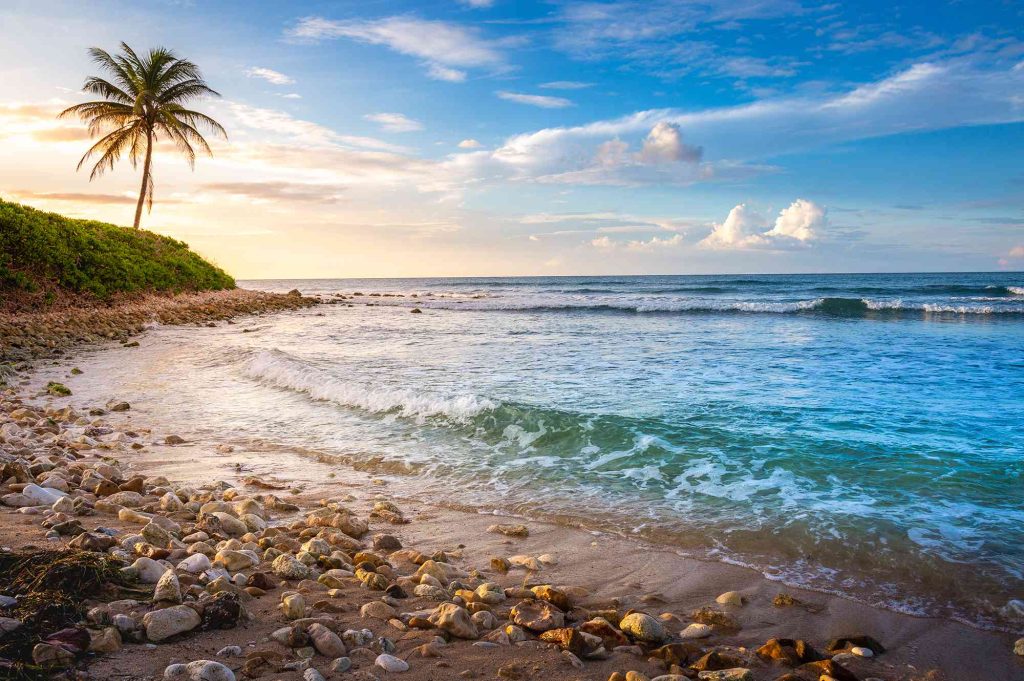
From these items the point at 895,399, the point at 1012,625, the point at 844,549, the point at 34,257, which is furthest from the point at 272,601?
the point at 34,257

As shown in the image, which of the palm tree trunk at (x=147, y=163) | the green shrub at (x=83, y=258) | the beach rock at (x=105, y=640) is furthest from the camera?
the palm tree trunk at (x=147, y=163)

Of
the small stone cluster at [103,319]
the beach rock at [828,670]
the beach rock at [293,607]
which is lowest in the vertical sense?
the beach rock at [828,670]

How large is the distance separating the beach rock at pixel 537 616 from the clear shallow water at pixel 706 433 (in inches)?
66.2

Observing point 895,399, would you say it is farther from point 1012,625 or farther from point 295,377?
point 295,377

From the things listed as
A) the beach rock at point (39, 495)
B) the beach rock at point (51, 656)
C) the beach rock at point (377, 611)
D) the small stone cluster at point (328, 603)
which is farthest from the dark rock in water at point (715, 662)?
Answer: the beach rock at point (39, 495)

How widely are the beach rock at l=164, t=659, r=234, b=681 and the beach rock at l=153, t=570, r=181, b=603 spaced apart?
64cm

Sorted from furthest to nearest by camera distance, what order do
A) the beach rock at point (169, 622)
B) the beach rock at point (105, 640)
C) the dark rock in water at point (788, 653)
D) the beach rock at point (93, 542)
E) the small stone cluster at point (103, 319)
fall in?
1. the small stone cluster at point (103, 319)
2. the beach rock at point (93, 542)
3. the dark rock in water at point (788, 653)
4. the beach rock at point (169, 622)
5. the beach rock at point (105, 640)

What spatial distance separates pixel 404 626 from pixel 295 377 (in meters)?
8.98

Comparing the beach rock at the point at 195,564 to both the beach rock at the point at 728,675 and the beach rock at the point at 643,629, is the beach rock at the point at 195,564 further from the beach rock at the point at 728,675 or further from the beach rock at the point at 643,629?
the beach rock at the point at 728,675

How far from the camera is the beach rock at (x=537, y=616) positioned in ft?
10.6

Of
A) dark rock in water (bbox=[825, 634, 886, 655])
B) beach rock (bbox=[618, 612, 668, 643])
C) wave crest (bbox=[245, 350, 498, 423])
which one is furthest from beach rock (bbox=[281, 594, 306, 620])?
wave crest (bbox=[245, 350, 498, 423])

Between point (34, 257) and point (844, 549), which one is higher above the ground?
point (34, 257)

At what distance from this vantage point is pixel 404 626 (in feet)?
10.4

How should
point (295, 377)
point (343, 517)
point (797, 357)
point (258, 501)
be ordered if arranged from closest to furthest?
1. point (343, 517)
2. point (258, 501)
3. point (295, 377)
4. point (797, 357)
